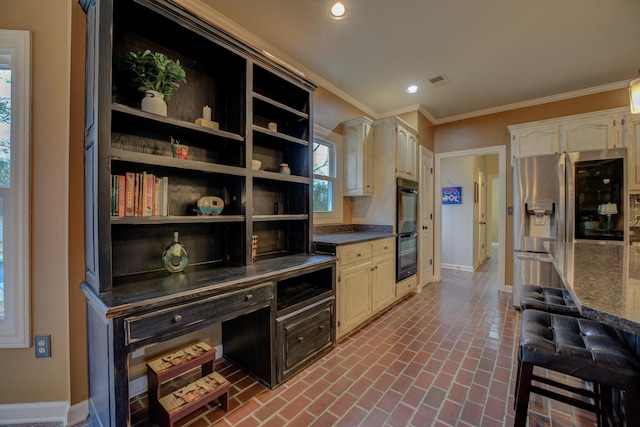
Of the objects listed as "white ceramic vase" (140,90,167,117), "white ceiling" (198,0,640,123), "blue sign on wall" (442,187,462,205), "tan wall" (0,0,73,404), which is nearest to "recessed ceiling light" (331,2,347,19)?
"white ceiling" (198,0,640,123)

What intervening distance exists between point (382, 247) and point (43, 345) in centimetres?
285

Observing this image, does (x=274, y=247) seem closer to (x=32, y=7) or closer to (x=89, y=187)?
(x=89, y=187)

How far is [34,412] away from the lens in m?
1.52

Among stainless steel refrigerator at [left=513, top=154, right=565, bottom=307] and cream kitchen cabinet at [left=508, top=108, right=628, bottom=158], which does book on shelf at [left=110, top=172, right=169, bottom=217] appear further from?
cream kitchen cabinet at [left=508, top=108, right=628, bottom=158]

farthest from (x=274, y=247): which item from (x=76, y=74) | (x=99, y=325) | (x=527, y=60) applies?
(x=527, y=60)

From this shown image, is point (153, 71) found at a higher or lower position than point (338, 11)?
lower

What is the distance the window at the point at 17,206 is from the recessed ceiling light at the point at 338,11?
1.96 meters

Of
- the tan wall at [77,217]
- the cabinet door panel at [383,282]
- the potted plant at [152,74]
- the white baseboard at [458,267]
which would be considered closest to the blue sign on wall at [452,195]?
the white baseboard at [458,267]

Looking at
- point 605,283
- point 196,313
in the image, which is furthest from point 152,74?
point 605,283

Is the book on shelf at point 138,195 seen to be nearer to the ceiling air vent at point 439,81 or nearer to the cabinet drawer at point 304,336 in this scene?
the cabinet drawer at point 304,336

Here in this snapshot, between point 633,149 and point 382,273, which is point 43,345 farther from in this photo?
point 633,149

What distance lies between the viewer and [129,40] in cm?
169

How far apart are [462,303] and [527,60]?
2.94 m

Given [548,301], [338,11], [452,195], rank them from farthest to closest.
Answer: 1. [452,195]
2. [338,11]
3. [548,301]
